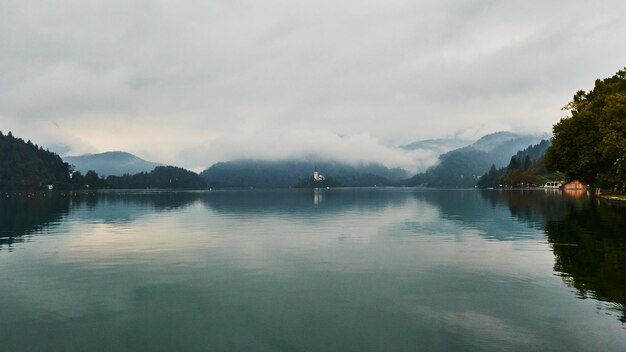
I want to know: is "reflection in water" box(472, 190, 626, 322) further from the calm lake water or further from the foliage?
the foliage

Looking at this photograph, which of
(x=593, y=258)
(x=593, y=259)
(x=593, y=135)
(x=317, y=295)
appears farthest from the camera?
(x=593, y=135)

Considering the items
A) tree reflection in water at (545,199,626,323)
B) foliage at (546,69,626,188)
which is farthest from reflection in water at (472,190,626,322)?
foliage at (546,69,626,188)

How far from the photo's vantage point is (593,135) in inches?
3605

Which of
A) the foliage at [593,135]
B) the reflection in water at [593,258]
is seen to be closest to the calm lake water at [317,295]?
the reflection in water at [593,258]

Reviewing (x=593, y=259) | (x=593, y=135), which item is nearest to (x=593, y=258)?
(x=593, y=259)

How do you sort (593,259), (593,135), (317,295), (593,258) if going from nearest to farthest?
(317,295) < (593,259) < (593,258) < (593,135)

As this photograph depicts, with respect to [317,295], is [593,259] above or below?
above

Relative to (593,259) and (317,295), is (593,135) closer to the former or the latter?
(593,259)

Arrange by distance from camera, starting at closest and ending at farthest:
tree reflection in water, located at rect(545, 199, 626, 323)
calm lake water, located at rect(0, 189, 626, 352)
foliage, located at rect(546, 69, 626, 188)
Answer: calm lake water, located at rect(0, 189, 626, 352) → tree reflection in water, located at rect(545, 199, 626, 323) → foliage, located at rect(546, 69, 626, 188)

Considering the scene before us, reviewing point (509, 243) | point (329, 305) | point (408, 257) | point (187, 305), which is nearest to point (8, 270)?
point (187, 305)

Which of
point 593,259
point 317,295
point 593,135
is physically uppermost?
point 593,135

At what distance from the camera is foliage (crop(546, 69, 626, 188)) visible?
261 feet

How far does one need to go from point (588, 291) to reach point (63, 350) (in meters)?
21.0

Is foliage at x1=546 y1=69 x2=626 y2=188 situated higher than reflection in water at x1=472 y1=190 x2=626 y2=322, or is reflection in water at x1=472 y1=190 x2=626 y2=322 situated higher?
foliage at x1=546 y1=69 x2=626 y2=188
